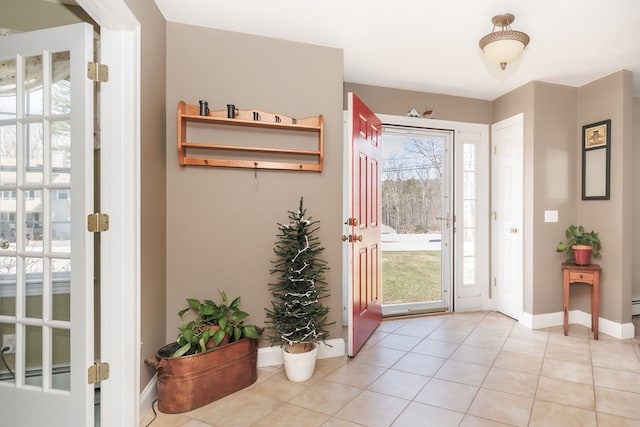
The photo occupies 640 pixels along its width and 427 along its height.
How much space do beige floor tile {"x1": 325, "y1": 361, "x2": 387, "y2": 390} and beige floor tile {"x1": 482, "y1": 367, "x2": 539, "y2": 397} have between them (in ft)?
2.39

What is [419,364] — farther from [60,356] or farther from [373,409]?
[60,356]

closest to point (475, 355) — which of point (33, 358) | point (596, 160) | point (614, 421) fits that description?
point (614, 421)

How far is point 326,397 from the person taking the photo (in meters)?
2.15

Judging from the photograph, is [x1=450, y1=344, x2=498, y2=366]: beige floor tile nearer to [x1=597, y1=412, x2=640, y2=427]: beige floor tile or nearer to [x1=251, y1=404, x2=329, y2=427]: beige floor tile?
[x1=597, y1=412, x2=640, y2=427]: beige floor tile

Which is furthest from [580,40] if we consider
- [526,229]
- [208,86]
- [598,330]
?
[208,86]

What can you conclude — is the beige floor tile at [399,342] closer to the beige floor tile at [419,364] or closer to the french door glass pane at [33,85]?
the beige floor tile at [419,364]

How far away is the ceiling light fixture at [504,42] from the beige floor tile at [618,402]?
2238 mm

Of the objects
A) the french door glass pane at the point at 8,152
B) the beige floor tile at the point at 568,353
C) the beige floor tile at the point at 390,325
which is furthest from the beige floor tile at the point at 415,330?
the french door glass pane at the point at 8,152

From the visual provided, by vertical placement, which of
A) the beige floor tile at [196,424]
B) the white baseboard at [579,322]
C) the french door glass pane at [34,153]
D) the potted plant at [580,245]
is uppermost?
the french door glass pane at [34,153]

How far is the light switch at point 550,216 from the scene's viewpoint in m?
3.44

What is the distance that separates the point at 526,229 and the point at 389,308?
1664mm

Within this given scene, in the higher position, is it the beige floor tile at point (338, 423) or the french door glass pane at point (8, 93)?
the french door glass pane at point (8, 93)

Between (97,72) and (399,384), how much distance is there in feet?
8.50

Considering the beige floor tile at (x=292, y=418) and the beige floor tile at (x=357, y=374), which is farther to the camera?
the beige floor tile at (x=357, y=374)
